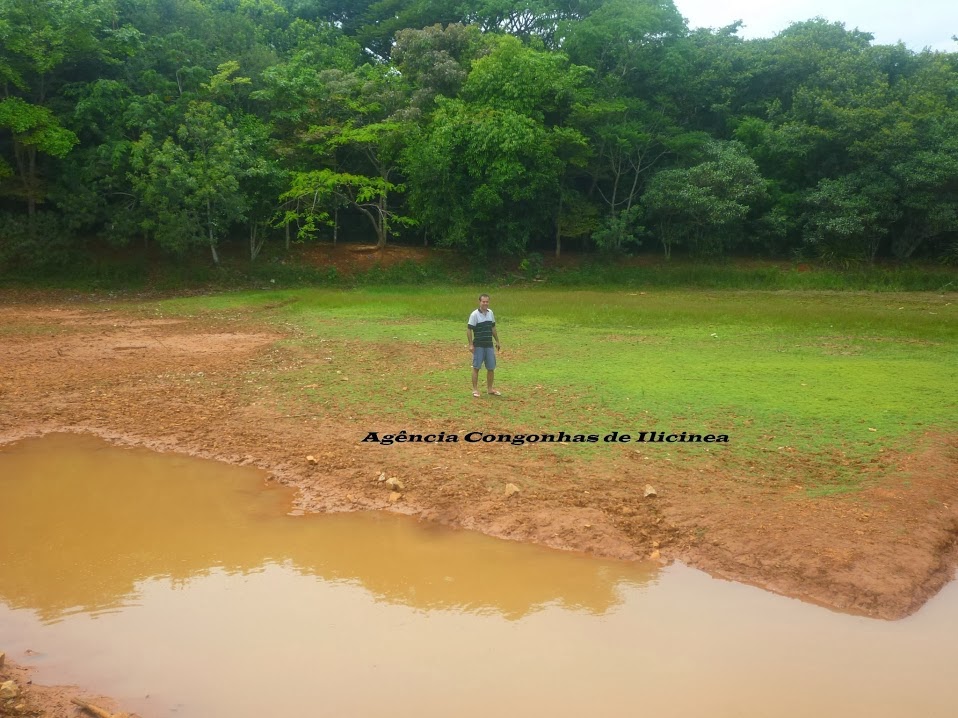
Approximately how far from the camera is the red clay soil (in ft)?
22.8

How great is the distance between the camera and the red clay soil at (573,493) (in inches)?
274

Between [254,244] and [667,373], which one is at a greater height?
[254,244]

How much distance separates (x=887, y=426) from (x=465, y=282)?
23.5 m

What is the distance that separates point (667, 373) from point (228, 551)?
8902 mm

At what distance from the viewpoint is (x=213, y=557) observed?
7.51 m

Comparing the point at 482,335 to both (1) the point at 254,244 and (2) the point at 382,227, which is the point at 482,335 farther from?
(2) the point at 382,227

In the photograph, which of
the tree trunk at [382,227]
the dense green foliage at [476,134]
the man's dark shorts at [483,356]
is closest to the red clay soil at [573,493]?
the man's dark shorts at [483,356]

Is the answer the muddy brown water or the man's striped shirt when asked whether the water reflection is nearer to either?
the muddy brown water

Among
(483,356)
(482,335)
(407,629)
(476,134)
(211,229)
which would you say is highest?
(476,134)

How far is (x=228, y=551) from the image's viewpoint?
7.63 metres

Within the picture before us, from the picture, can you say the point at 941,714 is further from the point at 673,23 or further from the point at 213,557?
the point at 673,23

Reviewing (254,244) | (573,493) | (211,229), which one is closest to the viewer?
(573,493)

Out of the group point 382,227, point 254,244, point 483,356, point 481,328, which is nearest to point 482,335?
point 481,328

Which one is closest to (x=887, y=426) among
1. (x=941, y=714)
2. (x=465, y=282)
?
(x=941, y=714)
